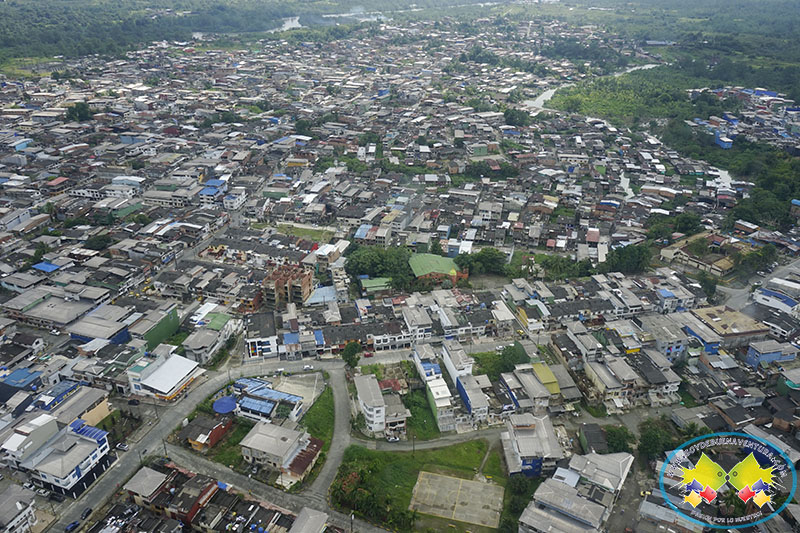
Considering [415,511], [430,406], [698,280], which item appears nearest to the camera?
[415,511]

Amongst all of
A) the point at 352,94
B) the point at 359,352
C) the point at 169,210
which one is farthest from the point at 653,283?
the point at 352,94

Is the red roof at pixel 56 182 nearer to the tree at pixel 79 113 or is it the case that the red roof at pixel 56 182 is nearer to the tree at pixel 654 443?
the tree at pixel 79 113

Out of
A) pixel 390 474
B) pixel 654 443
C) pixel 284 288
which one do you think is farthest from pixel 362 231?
pixel 654 443

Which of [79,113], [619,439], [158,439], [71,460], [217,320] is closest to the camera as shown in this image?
[71,460]

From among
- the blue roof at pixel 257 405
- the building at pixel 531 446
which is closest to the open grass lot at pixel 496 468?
the building at pixel 531 446

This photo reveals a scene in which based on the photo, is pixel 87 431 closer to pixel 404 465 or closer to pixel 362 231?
pixel 404 465

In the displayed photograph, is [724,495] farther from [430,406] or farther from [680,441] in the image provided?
[430,406]
